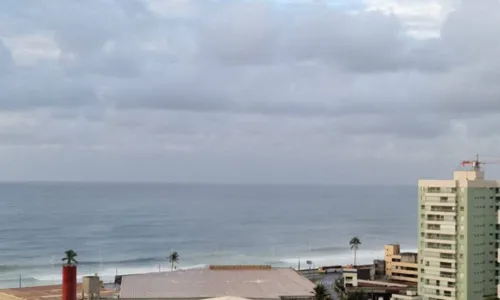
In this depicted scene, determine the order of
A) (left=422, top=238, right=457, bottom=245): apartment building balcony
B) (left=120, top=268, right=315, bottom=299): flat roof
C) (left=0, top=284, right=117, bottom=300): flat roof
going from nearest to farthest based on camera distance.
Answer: (left=422, top=238, right=457, bottom=245): apartment building balcony, (left=120, top=268, right=315, bottom=299): flat roof, (left=0, top=284, right=117, bottom=300): flat roof

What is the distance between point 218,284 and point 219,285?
579 millimetres

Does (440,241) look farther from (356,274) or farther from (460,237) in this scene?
(356,274)

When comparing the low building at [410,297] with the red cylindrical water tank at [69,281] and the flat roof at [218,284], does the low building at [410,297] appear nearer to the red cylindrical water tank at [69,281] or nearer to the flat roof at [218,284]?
the flat roof at [218,284]

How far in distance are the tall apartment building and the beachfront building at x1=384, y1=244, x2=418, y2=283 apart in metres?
28.4

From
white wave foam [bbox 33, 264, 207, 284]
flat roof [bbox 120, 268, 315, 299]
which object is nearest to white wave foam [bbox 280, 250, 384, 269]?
white wave foam [bbox 33, 264, 207, 284]

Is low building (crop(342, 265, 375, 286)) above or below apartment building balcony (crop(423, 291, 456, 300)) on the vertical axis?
above

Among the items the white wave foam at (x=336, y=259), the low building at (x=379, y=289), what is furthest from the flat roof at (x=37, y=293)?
the white wave foam at (x=336, y=259)

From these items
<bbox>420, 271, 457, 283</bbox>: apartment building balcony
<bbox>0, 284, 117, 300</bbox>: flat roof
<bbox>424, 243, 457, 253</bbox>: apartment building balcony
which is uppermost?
<bbox>424, 243, 457, 253</bbox>: apartment building balcony

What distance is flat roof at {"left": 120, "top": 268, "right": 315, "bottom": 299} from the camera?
7538 cm

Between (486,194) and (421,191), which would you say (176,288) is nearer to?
(421,191)

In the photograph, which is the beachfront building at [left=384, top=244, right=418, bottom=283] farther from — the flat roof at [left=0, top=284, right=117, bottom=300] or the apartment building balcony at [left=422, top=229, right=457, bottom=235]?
the flat roof at [left=0, top=284, right=117, bottom=300]

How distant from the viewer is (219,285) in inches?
3159

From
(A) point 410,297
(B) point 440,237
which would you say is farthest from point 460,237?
(A) point 410,297

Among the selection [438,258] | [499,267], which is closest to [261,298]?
[438,258]
